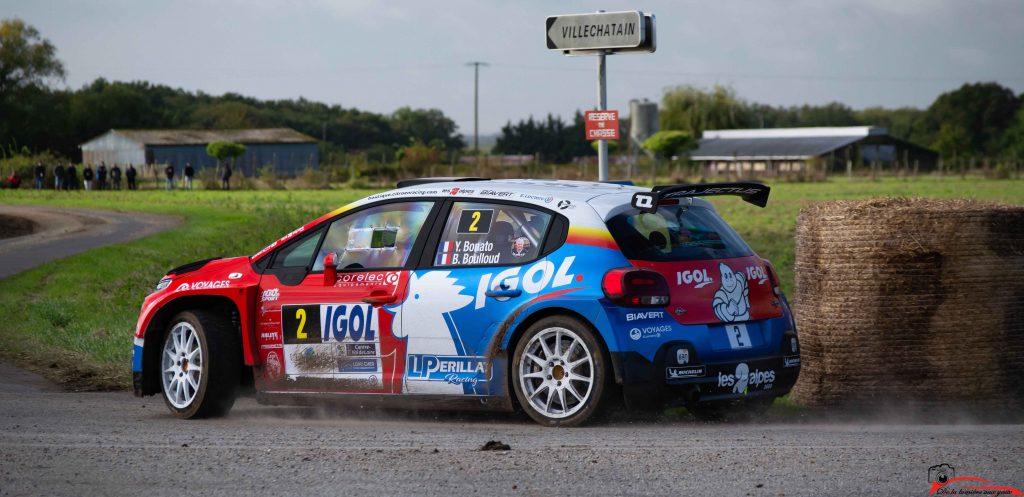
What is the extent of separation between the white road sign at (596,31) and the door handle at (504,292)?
20.1ft

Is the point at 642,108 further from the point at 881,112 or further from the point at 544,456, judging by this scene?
the point at 544,456

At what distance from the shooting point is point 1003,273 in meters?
9.23

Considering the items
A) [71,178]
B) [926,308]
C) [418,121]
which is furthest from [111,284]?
[418,121]

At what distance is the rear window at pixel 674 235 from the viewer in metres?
7.92

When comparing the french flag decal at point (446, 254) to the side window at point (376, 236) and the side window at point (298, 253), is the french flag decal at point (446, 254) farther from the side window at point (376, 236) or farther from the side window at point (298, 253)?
the side window at point (298, 253)

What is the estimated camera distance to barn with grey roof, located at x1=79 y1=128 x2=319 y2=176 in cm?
10175

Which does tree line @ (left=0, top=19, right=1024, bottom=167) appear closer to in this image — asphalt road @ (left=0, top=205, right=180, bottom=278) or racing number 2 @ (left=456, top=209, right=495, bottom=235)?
asphalt road @ (left=0, top=205, right=180, bottom=278)

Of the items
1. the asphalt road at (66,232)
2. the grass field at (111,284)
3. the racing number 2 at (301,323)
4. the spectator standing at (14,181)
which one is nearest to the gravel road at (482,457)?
the racing number 2 at (301,323)

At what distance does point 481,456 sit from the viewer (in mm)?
6738

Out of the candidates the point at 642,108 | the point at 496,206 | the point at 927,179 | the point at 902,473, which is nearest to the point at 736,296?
the point at 496,206

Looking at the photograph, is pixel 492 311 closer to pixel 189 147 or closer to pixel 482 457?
pixel 482 457

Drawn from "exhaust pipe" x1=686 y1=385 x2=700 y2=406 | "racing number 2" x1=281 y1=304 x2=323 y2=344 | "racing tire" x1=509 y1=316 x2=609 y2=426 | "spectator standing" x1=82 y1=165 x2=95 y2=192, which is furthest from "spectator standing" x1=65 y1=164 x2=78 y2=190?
"exhaust pipe" x1=686 y1=385 x2=700 y2=406

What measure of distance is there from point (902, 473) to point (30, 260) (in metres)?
19.6

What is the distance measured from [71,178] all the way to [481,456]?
6442cm
